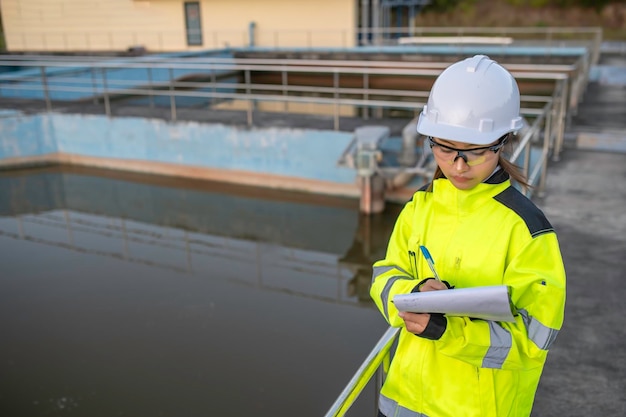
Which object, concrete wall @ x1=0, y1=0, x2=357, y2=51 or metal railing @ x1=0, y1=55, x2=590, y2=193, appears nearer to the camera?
metal railing @ x1=0, y1=55, x2=590, y2=193

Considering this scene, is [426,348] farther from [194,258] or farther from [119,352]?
[194,258]

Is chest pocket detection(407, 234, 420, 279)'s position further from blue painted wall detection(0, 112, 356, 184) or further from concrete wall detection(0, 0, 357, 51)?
concrete wall detection(0, 0, 357, 51)

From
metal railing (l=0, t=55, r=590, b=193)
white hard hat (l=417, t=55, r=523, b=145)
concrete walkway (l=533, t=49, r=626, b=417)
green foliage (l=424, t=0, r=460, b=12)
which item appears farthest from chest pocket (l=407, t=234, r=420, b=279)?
green foliage (l=424, t=0, r=460, b=12)

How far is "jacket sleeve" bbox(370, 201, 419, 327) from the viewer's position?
1.45 m

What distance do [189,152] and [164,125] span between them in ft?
2.03

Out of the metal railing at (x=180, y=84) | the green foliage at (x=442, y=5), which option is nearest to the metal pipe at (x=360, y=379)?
the metal railing at (x=180, y=84)

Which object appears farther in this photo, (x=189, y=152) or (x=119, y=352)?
(x=189, y=152)

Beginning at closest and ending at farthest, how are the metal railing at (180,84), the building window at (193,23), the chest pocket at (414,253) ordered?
the chest pocket at (414,253) → the metal railing at (180,84) → the building window at (193,23)

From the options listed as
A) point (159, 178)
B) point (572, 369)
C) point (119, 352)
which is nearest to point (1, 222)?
point (159, 178)

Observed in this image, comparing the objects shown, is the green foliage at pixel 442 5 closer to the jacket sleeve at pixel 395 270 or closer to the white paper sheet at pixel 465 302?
the jacket sleeve at pixel 395 270

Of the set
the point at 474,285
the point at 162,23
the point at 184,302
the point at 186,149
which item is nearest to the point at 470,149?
the point at 474,285

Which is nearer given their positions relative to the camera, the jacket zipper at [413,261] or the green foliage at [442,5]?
the jacket zipper at [413,261]

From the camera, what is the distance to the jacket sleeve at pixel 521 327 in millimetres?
1257

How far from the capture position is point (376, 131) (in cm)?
726
